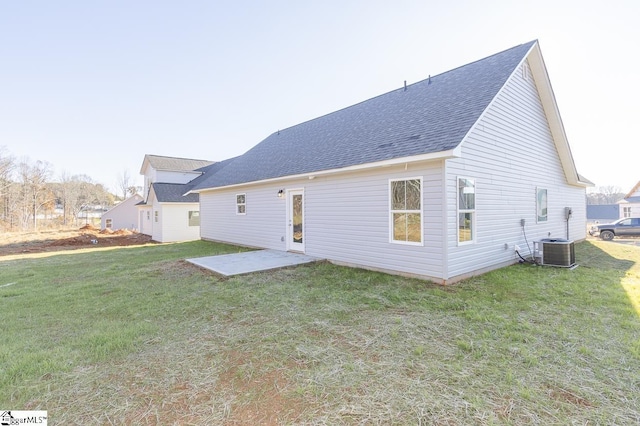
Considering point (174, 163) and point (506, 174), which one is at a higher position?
point (174, 163)

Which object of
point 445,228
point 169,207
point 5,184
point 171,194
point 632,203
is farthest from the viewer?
point 5,184

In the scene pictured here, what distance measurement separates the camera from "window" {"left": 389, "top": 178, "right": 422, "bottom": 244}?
6.29m

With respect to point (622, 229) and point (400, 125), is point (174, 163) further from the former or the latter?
point (622, 229)

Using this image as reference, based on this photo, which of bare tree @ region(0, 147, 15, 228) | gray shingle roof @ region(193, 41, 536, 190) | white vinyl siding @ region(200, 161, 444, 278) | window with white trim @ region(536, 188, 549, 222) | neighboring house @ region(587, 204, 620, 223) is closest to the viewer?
white vinyl siding @ region(200, 161, 444, 278)

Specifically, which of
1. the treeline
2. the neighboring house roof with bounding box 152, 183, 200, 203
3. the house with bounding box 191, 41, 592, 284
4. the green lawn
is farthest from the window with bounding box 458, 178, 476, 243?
the treeline

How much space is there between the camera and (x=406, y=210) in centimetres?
648

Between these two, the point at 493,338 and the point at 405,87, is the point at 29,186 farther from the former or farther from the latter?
the point at 493,338

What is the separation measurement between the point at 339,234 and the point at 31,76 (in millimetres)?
15375

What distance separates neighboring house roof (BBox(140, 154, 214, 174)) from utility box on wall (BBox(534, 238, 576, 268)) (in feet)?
72.7

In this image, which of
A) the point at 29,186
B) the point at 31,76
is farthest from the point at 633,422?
the point at 29,186

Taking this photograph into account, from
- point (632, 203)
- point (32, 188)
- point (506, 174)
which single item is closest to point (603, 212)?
point (632, 203)

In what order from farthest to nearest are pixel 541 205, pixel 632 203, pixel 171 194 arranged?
pixel 632 203
pixel 171 194
pixel 541 205

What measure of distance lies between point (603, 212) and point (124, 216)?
60112 mm

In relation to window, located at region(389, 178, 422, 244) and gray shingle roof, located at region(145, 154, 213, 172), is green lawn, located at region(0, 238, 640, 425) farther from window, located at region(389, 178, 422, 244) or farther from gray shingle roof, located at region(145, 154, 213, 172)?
gray shingle roof, located at region(145, 154, 213, 172)
